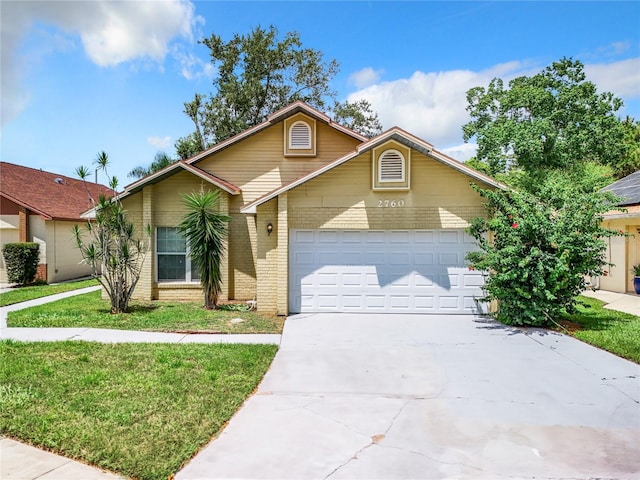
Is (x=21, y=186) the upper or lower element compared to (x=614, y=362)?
upper

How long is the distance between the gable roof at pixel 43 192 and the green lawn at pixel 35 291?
2.98 meters

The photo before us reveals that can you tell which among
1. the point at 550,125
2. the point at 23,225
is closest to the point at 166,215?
the point at 23,225

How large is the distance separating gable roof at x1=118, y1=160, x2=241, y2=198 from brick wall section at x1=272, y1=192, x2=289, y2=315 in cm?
282

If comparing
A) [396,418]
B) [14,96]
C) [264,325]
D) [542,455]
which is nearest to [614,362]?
[542,455]

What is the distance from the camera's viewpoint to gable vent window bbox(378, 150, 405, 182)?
443 inches

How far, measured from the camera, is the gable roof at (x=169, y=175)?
13051mm

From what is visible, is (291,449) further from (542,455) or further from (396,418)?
(542,455)

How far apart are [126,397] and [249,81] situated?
93.8ft

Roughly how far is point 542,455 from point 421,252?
7532mm

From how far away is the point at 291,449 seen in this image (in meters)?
4.26

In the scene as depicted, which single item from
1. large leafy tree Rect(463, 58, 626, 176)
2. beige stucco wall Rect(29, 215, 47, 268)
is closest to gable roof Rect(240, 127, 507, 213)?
beige stucco wall Rect(29, 215, 47, 268)

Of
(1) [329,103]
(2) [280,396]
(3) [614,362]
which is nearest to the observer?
(2) [280,396]

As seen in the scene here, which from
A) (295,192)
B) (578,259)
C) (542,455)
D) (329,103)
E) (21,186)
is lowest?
(542,455)

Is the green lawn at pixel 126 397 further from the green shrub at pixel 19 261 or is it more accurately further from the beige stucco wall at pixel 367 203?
the green shrub at pixel 19 261
